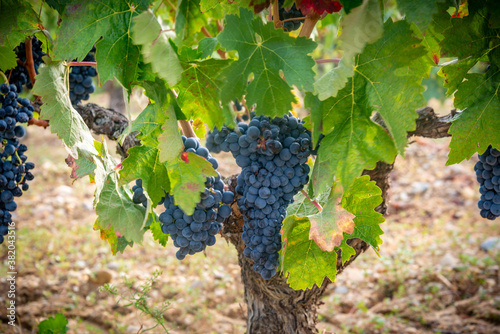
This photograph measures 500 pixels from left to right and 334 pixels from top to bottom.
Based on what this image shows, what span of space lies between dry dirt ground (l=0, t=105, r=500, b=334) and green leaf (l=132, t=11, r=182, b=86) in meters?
1.39

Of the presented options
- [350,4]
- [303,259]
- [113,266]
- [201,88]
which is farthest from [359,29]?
[113,266]

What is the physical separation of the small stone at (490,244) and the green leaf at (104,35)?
11.4 ft

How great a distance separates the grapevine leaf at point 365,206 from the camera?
3.89 ft

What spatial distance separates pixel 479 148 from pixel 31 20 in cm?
144

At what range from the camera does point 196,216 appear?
113 centimetres

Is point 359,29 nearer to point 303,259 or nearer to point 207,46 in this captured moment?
point 207,46

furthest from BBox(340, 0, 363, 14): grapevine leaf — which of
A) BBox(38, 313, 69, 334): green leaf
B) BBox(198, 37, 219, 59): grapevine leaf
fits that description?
BBox(38, 313, 69, 334): green leaf

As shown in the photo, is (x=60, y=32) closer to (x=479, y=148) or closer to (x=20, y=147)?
(x=20, y=147)

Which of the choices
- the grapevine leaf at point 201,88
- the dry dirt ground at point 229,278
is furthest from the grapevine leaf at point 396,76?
the dry dirt ground at point 229,278

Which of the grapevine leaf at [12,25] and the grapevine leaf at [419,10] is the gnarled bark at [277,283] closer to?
the grapevine leaf at [12,25]

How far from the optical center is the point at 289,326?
1744 mm

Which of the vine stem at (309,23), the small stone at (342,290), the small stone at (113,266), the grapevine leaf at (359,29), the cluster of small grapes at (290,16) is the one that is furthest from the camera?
the small stone at (113,266)

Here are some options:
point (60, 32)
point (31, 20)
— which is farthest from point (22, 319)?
point (60, 32)

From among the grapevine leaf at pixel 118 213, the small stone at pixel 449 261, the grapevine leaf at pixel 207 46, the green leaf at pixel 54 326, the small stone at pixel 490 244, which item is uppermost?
the small stone at pixel 490 244
